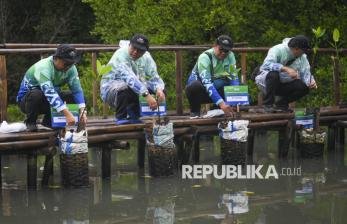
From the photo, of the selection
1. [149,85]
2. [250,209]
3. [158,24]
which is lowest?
[250,209]

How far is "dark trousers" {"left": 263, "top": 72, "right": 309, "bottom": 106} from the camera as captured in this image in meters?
10.9

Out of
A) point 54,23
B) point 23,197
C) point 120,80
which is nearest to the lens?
point 23,197

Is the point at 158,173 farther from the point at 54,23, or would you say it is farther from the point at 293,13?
the point at 54,23

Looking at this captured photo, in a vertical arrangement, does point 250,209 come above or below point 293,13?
below

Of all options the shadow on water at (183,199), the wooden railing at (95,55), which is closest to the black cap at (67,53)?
the wooden railing at (95,55)

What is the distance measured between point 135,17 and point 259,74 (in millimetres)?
5914

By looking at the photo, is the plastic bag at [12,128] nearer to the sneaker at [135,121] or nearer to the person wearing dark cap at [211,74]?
the sneaker at [135,121]

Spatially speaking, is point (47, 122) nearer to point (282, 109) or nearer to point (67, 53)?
point (67, 53)

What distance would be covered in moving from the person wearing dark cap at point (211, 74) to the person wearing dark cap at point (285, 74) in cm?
59

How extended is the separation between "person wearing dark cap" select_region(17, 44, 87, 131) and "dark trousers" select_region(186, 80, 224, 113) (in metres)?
1.77

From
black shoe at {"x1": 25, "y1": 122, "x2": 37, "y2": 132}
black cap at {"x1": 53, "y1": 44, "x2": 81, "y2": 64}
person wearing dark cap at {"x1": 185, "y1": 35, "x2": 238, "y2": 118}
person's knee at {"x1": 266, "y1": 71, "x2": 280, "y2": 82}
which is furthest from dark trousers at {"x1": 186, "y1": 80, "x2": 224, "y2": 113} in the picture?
black shoe at {"x1": 25, "y1": 122, "x2": 37, "y2": 132}

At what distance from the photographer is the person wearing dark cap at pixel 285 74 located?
35.6 ft

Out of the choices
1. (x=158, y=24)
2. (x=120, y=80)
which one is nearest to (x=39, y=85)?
(x=120, y=80)

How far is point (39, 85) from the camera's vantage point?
904 centimetres
